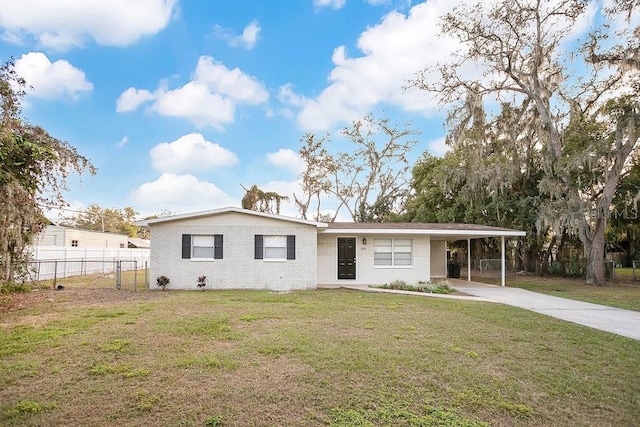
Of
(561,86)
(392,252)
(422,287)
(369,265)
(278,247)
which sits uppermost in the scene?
(561,86)

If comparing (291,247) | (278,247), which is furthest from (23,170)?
(291,247)

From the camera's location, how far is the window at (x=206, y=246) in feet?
45.0

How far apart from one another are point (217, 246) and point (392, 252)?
6.61 m

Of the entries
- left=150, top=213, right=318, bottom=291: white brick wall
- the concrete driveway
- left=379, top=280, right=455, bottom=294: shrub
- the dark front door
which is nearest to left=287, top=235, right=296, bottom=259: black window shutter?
left=150, top=213, right=318, bottom=291: white brick wall

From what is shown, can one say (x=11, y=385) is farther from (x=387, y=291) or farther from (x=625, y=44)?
(x=625, y=44)

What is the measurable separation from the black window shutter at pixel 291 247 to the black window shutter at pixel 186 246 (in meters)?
3.41

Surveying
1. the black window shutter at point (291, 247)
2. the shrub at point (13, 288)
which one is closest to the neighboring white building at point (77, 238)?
the shrub at point (13, 288)

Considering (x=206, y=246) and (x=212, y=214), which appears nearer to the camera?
(x=212, y=214)

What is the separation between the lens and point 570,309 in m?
10.1

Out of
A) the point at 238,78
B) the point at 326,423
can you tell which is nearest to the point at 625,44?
the point at 238,78

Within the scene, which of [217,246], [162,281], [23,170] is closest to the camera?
[23,170]

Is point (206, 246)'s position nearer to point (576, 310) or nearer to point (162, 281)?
point (162, 281)

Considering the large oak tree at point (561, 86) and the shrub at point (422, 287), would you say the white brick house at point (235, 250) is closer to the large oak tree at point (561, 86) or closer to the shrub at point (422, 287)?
the shrub at point (422, 287)

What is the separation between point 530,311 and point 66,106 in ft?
55.5
